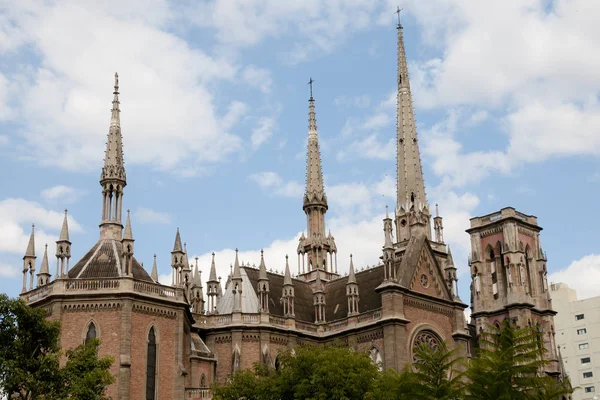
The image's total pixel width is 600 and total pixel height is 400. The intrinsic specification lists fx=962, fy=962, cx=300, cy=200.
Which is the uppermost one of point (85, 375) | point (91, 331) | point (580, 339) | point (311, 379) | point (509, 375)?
point (580, 339)

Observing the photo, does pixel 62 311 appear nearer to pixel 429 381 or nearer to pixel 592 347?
pixel 429 381

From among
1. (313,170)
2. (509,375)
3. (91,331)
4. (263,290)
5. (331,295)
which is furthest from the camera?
(313,170)

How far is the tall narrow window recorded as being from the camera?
64.0 m

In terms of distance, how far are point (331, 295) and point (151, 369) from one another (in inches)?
909

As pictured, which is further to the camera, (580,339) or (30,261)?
(580,339)

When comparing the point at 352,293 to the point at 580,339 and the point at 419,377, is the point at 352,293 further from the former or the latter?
the point at 580,339

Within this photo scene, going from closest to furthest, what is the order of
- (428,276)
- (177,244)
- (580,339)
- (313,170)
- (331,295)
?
(177,244)
(428,276)
(331,295)
(313,170)
(580,339)

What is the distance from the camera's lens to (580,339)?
13950cm

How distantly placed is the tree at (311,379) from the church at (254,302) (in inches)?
208

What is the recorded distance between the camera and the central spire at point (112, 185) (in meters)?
70.2

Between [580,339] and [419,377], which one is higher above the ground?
[580,339]

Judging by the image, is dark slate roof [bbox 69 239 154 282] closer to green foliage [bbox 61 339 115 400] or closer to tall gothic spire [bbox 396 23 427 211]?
green foliage [bbox 61 339 115 400]

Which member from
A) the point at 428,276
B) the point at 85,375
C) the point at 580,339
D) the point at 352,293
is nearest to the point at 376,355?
the point at 352,293

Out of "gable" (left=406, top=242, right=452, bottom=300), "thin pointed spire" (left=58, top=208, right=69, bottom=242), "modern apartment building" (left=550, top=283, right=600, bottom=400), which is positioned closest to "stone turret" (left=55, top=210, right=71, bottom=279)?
"thin pointed spire" (left=58, top=208, right=69, bottom=242)
